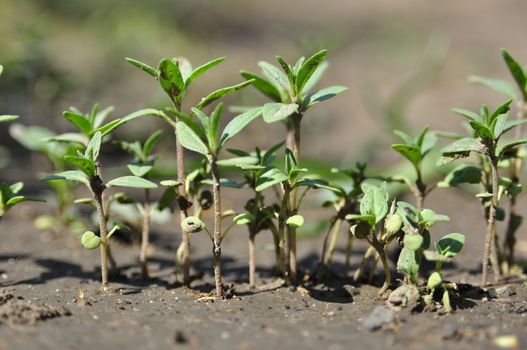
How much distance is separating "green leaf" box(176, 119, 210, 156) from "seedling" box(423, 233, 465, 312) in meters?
0.76

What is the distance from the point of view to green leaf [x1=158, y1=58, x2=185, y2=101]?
6.51 ft

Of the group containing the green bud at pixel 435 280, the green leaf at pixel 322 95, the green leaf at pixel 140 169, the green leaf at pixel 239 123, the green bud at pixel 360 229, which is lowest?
the green bud at pixel 435 280

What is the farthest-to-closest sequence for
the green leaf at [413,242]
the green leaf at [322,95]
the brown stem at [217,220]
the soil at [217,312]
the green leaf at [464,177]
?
the green leaf at [464,177]
the green leaf at [322,95]
the brown stem at [217,220]
the green leaf at [413,242]
the soil at [217,312]

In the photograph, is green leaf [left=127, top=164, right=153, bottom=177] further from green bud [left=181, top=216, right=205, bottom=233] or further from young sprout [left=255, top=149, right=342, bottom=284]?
young sprout [left=255, top=149, right=342, bottom=284]

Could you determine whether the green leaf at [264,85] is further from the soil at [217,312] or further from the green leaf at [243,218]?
the soil at [217,312]

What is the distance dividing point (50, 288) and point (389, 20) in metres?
6.93

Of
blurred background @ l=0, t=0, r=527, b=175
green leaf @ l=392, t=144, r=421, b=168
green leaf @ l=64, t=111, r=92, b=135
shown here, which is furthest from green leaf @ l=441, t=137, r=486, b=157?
blurred background @ l=0, t=0, r=527, b=175

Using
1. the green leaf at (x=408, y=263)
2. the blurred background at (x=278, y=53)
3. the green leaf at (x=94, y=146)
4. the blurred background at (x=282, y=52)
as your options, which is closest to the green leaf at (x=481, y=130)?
the green leaf at (x=408, y=263)

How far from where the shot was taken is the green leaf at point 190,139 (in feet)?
6.40

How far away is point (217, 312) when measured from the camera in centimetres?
204

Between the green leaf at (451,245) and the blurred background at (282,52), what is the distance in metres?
1.90

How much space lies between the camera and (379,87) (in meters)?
6.29

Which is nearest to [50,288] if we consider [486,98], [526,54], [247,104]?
[247,104]

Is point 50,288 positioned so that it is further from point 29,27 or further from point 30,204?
point 29,27
